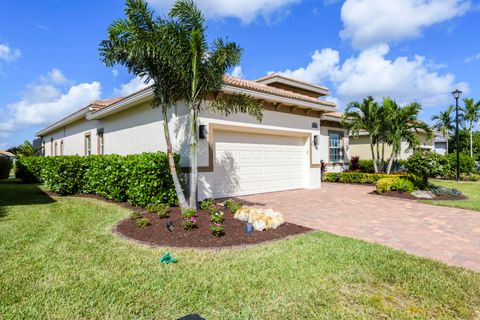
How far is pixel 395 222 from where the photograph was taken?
6516 millimetres

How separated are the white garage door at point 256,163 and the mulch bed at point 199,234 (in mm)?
3483

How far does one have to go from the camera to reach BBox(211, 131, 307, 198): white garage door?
973cm

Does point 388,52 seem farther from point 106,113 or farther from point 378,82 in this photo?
point 106,113

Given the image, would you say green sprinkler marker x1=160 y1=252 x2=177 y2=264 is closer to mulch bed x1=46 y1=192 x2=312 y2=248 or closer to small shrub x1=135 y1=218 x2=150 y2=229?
mulch bed x1=46 y1=192 x2=312 y2=248

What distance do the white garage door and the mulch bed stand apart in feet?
11.4

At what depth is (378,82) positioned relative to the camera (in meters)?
26.5

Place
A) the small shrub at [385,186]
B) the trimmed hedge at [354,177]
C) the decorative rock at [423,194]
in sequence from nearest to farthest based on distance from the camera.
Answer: the decorative rock at [423,194], the small shrub at [385,186], the trimmed hedge at [354,177]

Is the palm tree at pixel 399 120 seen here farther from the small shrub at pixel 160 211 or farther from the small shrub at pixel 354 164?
the small shrub at pixel 160 211

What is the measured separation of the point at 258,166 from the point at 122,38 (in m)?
6.47

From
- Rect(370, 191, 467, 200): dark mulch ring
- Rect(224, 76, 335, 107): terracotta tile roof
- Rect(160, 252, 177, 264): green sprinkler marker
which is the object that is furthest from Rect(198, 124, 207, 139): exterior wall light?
Rect(370, 191, 467, 200): dark mulch ring

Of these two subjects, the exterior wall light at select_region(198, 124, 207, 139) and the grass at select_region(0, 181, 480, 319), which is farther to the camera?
the exterior wall light at select_region(198, 124, 207, 139)

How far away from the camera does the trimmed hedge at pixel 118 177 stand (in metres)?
7.69

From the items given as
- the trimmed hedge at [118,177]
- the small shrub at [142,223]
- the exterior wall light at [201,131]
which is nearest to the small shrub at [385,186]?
the exterior wall light at [201,131]

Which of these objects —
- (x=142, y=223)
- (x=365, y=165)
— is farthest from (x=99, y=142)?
(x=365, y=165)
